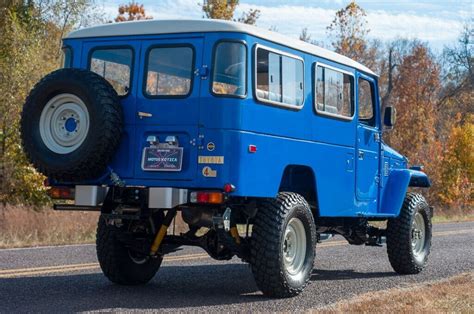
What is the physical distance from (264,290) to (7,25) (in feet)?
67.4

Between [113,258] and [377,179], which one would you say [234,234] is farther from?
[377,179]

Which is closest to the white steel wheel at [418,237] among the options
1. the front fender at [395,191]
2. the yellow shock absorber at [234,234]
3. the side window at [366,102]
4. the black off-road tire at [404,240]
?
the black off-road tire at [404,240]

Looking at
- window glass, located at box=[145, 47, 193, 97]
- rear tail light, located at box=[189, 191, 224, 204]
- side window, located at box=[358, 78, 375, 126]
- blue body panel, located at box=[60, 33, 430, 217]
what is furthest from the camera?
side window, located at box=[358, 78, 375, 126]

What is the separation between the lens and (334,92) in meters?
10.2

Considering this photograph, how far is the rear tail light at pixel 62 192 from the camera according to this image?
8.85 m

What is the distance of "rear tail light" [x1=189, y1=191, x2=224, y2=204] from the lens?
813 centimetres

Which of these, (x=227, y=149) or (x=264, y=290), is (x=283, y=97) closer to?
(x=227, y=149)

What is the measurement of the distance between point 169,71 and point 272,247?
83.4 inches

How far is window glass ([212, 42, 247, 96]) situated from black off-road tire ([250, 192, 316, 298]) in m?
1.28

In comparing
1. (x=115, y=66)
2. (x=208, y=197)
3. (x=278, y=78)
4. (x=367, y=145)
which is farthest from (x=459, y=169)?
(x=208, y=197)

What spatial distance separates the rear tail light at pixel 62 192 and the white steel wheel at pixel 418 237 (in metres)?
5.43

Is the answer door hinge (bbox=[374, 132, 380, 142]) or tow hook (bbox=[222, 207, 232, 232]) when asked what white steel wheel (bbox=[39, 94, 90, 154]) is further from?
door hinge (bbox=[374, 132, 380, 142])

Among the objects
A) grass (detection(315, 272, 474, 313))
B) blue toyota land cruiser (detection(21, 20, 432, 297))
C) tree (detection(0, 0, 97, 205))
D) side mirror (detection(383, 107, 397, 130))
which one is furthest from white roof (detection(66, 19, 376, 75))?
tree (detection(0, 0, 97, 205))

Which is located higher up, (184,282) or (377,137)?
(377,137)
